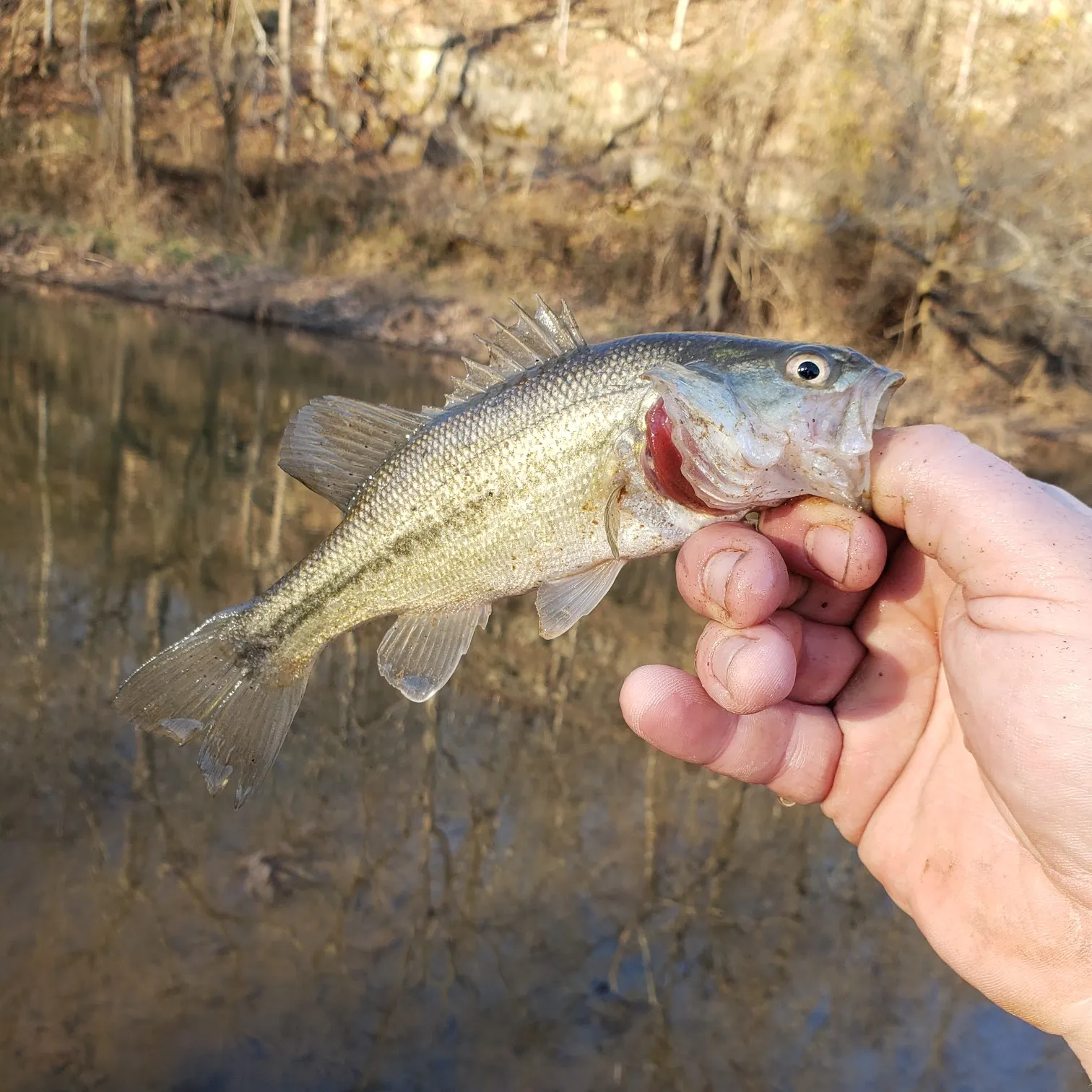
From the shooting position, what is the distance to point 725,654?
2631 millimetres

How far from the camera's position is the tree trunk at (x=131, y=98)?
2609cm

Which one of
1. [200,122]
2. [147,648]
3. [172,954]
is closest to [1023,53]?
[200,122]

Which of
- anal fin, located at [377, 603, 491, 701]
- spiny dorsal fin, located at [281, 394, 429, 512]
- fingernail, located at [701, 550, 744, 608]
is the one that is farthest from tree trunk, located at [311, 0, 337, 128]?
fingernail, located at [701, 550, 744, 608]

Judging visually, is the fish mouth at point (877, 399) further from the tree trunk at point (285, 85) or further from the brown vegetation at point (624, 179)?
the tree trunk at point (285, 85)

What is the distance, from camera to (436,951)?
4.93 metres

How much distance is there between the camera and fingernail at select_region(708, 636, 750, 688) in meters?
2.61

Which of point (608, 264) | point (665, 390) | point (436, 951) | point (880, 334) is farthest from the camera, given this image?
point (608, 264)

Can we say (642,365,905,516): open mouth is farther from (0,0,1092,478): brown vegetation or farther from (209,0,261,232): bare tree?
(209,0,261,232): bare tree

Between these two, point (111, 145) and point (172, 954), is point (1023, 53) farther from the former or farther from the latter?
point (172, 954)

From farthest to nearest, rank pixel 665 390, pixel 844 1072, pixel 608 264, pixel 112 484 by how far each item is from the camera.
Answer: pixel 608 264 → pixel 112 484 → pixel 844 1072 → pixel 665 390

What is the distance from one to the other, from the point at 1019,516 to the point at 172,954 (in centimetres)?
434

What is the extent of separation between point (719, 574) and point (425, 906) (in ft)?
11.1

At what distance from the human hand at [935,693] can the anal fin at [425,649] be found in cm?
56

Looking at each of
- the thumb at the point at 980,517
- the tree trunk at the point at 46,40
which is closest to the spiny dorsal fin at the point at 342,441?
the thumb at the point at 980,517
